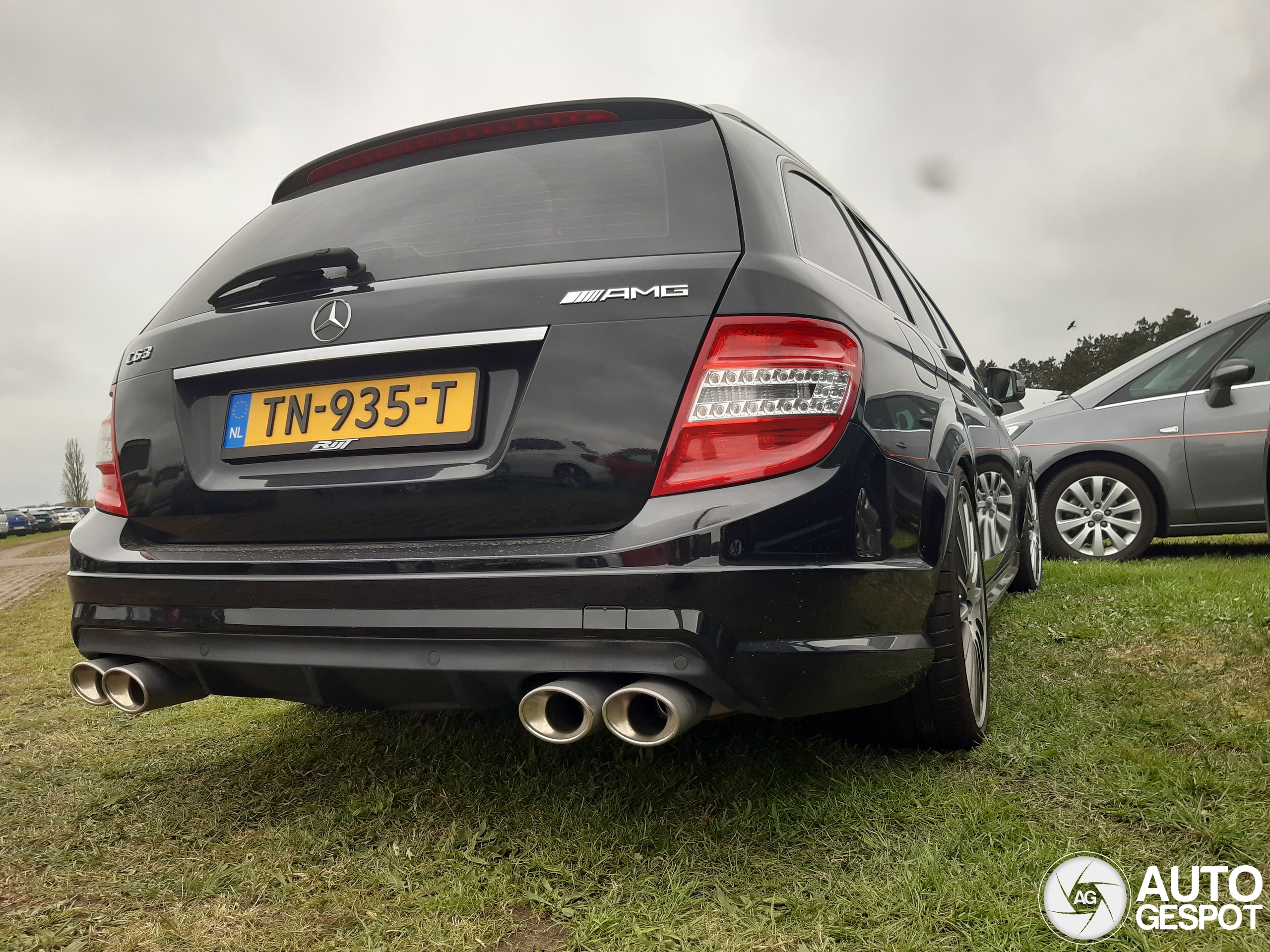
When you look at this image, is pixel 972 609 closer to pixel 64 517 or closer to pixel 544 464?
pixel 544 464

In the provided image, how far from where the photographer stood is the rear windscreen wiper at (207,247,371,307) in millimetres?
2215

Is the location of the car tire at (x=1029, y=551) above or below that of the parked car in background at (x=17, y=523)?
above

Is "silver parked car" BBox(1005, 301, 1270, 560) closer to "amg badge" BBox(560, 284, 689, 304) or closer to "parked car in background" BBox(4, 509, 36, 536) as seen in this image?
"amg badge" BBox(560, 284, 689, 304)

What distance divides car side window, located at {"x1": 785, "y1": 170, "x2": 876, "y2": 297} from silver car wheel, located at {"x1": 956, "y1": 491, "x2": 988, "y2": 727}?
0.70 meters

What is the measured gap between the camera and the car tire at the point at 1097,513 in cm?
687

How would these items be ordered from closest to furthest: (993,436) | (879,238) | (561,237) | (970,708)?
(561,237), (970,708), (879,238), (993,436)

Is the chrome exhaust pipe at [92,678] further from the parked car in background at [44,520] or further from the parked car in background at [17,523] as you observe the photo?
the parked car in background at [44,520]

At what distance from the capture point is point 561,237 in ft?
6.95

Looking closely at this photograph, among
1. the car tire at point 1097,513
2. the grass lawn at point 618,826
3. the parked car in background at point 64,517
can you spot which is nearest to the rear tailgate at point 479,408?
the grass lawn at point 618,826

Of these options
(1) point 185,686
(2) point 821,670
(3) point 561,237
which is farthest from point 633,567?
(1) point 185,686

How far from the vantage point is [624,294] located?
196cm

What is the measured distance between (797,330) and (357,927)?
56.0 inches

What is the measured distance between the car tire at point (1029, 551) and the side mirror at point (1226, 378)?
6.48ft

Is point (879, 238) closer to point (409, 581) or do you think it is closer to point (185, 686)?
point (409, 581)
